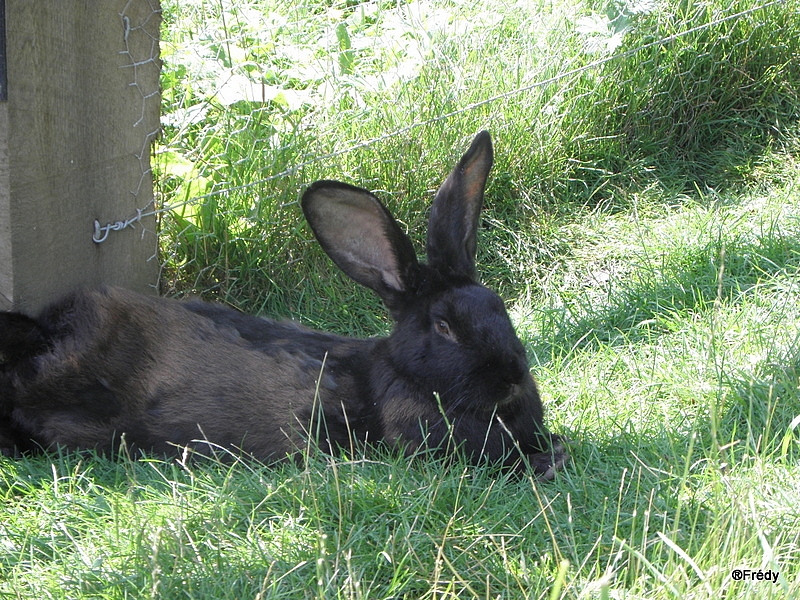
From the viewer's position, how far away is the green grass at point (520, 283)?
2.38 meters

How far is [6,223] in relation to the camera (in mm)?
3264

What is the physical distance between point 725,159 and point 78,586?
13.4ft

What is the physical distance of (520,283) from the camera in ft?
15.2

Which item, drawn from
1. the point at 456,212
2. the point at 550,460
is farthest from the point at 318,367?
the point at 550,460

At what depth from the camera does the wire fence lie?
4.36m

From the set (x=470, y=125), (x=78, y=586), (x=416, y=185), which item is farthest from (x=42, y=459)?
(x=470, y=125)

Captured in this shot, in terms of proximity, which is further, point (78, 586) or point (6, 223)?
point (6, 223)

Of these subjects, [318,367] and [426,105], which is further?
[426,105]

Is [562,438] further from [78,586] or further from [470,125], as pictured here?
[470,125]

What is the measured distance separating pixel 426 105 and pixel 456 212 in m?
1.34

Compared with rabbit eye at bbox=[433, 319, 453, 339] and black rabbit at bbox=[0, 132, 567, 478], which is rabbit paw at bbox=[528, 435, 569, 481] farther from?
rabbit eye at bbox=[433, 319, 453, 339]

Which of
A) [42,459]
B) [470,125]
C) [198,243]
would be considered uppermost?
[470,125]

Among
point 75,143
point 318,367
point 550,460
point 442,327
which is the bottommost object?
point 550,460

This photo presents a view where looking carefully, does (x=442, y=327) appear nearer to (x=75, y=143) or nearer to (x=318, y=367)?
(x=318, y=367)
